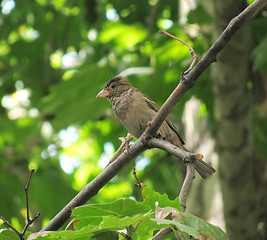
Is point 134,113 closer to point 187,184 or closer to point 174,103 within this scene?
point 174,103

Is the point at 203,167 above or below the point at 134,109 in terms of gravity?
below

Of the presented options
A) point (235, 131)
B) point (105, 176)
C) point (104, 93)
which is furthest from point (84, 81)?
point (105, 176)

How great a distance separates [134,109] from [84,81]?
3.05 feet

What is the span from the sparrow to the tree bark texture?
47 cm

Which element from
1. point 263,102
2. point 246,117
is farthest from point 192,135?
point 246,117

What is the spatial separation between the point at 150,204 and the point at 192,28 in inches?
131

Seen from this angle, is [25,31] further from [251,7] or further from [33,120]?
[251,7]

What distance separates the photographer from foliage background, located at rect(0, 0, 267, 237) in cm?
481

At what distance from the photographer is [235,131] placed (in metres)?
4.33

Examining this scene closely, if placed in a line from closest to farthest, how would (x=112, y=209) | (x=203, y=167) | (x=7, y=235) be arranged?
(x=112, y=209) → (x=7, y=235) → (x=203, y=167)

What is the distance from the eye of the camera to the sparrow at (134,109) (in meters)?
4.11

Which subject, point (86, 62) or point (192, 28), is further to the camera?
point (86, 62)

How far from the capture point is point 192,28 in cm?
487

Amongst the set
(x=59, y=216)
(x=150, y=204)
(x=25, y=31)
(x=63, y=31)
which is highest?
(x=25, y=31)
